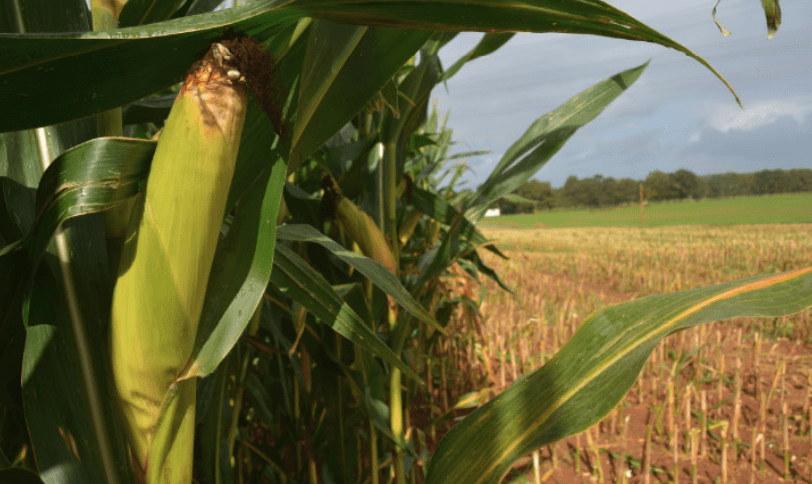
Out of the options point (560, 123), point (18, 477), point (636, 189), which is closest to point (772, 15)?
point (560, 123)

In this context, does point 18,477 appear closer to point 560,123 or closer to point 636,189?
point 560,123

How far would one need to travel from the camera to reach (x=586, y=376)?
48 centimetres

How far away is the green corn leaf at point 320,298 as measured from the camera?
1.56 ft

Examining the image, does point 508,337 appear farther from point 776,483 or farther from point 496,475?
point 496,475

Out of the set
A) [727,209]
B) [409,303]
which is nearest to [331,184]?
[409,303]

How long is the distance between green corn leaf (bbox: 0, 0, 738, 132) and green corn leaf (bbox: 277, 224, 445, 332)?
0.96 feet

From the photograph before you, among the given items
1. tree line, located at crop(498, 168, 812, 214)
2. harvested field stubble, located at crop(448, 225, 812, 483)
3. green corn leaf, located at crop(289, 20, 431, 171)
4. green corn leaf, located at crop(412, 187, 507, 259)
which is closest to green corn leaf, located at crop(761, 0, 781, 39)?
green corn leaf, located at crop(289, 20, 431, 171)

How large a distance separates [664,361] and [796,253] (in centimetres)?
459

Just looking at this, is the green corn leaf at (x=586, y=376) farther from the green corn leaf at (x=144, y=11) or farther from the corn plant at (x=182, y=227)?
the green corn leaf at (x=144, y=11)

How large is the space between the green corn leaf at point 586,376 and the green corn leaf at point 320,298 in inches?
4.4

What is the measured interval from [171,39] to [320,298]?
27cm

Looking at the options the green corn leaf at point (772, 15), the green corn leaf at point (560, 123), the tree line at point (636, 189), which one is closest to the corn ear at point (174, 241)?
the green corn leaf at point (772, 15)

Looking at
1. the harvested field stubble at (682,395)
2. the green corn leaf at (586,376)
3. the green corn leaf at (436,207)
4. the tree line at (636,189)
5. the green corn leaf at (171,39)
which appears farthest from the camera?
the tree line at (636,189)

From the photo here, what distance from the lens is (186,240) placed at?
→ 0.93 feet
